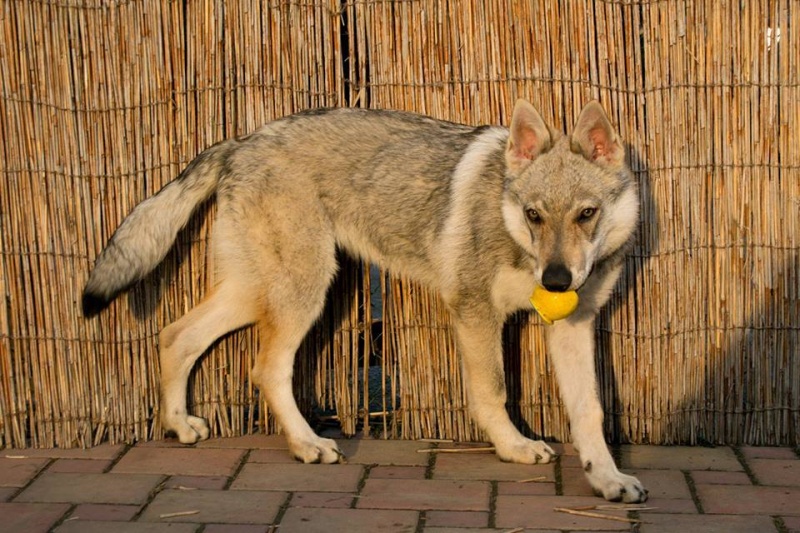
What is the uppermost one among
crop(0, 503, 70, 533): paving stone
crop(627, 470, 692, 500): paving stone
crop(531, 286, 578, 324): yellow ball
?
crop(531, 286, 578, 324): yellow ball

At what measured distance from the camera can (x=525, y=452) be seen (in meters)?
4.29

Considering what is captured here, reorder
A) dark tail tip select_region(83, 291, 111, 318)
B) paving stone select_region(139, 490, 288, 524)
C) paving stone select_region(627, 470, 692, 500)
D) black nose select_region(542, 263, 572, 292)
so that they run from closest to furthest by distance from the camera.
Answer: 1. paving stone select_region(139, 490, 288, 524)
2. black nose select_region(542, 263, 572, 292)
3. paving stone select_region(627, 470, 692, 500)
4. dark tail tip select_region(83, 291, 111, 318)

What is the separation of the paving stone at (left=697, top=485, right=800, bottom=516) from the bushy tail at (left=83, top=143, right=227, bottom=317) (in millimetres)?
2332

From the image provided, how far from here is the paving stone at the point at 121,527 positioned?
139 inches

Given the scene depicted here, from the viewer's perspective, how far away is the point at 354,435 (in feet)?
15.8

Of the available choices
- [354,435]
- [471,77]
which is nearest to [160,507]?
[354,435]

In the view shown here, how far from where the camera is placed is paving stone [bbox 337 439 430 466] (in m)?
4.37

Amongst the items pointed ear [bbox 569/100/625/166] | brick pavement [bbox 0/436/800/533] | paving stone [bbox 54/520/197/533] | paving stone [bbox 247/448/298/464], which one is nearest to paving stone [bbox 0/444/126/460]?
brick pavement [bbox 0/436/800/533]

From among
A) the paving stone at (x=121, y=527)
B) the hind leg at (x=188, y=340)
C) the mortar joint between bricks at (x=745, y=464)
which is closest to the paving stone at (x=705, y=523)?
the mortar joint between bricks at (x=745, y=464)

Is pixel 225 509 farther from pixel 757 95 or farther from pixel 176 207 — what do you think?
pixel 757 95

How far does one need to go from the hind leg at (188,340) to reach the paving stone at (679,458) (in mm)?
1705

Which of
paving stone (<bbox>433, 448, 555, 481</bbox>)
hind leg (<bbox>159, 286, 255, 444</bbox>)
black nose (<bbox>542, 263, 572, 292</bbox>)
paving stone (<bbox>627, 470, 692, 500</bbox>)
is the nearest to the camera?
black nose (<bbox>542, 263, 572, 292</bbox>)

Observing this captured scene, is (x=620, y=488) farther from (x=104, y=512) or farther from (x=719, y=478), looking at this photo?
(x=104, y=512)

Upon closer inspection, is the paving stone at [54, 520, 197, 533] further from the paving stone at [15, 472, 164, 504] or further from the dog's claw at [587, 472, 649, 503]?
the dog's claw at [587, 472, 649, 503]
